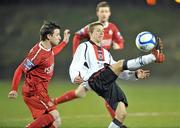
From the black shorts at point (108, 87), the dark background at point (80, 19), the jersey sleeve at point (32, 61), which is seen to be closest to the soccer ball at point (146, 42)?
the black shorts at point (108, 87)

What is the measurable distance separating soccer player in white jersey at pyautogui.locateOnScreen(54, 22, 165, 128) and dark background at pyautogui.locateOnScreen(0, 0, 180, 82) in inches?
428

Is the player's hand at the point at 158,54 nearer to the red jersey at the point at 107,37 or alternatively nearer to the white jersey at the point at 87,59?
the white jersey at the point at 87,59

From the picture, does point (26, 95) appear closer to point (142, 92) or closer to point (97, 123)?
point (97, 123)

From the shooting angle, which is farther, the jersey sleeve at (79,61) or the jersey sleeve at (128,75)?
the jersey sleeve at (79,61)

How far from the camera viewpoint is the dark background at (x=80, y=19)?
68.0ft

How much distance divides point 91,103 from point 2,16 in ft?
23.6

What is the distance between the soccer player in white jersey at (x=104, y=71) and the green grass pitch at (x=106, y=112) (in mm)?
1745

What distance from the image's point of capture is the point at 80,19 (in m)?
21.2

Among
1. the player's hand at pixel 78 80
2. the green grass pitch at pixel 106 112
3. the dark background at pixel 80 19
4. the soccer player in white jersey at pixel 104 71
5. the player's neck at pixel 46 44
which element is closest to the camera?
the soccer player in white jersey at pixel 104 71

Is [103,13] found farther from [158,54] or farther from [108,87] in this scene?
[158,54]

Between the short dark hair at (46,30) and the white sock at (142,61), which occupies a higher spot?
the short dark hair at (46,30)

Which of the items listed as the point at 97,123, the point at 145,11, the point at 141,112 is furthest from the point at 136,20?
the point at 97,123

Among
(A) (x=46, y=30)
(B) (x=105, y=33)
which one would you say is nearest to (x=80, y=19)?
(B) (x=105, y=33)

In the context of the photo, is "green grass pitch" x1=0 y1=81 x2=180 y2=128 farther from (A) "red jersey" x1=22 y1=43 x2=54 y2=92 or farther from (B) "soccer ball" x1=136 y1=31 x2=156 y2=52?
(B) "soccer ball" x1=136 y1=31 x2=156 y2=52
